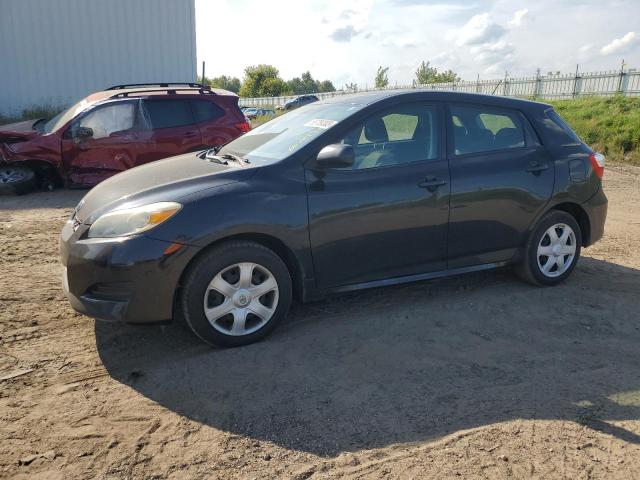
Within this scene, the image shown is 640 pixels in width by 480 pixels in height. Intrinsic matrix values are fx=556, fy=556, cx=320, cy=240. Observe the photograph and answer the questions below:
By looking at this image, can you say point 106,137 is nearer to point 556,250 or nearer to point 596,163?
point 556,250

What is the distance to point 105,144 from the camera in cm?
870

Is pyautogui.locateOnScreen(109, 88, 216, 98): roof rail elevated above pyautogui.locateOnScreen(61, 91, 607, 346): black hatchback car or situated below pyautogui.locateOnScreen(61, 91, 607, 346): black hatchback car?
above

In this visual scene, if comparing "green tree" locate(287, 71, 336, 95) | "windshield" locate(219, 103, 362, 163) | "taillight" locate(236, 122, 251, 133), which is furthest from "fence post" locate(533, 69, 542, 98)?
"green tree" locate(287, 71, 336, 95)

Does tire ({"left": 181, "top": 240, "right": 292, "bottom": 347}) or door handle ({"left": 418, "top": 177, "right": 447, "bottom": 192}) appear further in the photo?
door handle ({"left": 418, "top": 177, "right": 447, "bottom": 192})

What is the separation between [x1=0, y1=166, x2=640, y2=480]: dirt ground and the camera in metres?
2.72

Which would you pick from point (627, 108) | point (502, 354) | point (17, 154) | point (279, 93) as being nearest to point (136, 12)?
point (17, 154)

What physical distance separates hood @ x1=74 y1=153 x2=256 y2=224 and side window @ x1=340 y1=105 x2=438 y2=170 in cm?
90

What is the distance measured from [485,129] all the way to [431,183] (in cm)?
85

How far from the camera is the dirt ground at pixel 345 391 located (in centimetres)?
272

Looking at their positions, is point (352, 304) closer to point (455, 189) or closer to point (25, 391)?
point (455, 189)

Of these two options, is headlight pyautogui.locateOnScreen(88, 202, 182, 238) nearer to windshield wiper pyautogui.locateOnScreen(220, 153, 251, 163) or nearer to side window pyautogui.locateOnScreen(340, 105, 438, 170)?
windshield wiper pyautogui.locateOnScreen(220, 153, 251, 163)

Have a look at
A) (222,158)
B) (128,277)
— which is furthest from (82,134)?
(128,277)

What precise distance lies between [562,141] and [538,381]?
2535 millimetres

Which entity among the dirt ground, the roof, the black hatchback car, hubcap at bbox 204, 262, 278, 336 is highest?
the roof
